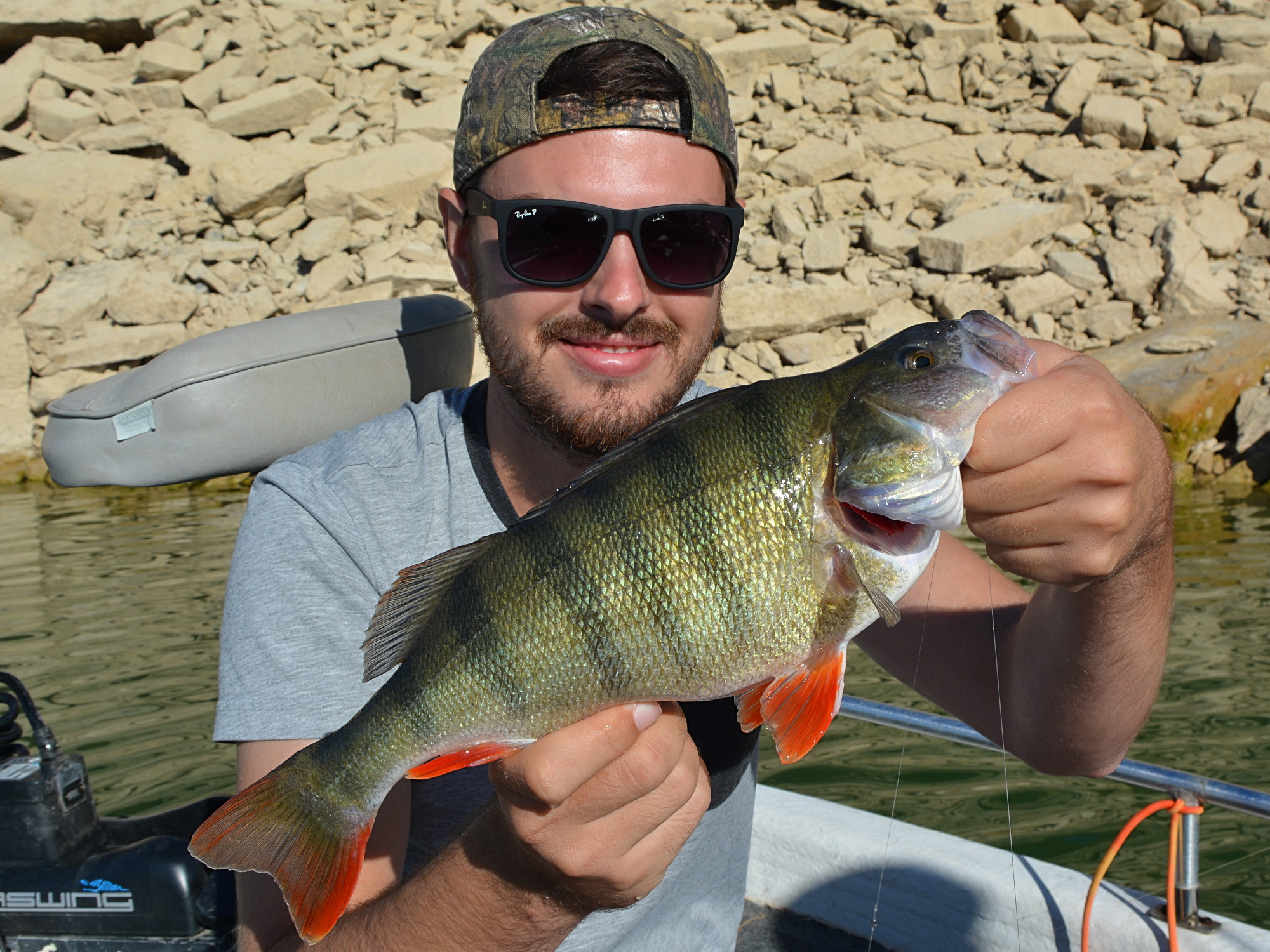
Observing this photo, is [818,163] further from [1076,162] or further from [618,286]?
[618,286]

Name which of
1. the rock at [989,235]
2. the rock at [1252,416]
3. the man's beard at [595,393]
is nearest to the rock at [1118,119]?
the rock at [989,235]

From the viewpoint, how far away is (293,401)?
8.75ft

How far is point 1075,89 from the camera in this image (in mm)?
13492

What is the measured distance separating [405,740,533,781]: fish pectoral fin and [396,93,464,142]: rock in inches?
554

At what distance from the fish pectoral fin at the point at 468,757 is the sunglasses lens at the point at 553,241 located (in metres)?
1.02

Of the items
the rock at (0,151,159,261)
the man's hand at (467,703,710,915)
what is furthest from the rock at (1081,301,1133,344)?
the rock at (0,151,159,261)

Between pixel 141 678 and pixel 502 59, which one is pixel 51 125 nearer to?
pixel 141 678

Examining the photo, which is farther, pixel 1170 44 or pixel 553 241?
pixel 1170 44

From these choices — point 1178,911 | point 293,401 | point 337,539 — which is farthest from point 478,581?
point 1178,911

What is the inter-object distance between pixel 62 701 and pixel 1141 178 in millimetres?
12065

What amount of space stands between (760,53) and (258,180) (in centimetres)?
753

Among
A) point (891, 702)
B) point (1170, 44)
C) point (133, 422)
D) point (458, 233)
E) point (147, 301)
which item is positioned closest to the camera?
point (458, 233)

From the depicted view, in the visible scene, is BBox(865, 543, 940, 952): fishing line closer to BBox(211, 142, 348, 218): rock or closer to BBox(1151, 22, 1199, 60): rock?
BBox(211, 142, 348, 218): rock

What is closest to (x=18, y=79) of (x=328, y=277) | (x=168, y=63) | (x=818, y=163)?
(x=168, y=63)
